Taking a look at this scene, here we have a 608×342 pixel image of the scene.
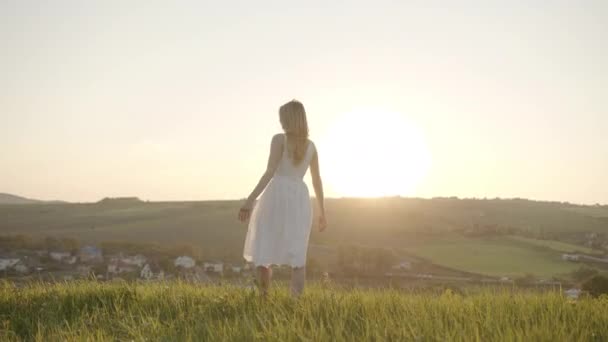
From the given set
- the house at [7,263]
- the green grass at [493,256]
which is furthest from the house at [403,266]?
the house at [7,263]

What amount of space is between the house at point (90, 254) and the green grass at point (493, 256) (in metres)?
25.8

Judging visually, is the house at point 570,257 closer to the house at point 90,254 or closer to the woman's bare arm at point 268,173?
the house at point 90,254

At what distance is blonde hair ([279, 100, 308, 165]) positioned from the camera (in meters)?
6.71

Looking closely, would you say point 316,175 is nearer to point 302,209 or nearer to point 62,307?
point 302,209

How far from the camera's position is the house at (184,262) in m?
45.8

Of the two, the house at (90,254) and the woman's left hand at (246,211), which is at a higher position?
the woman's left hand at (246,211)

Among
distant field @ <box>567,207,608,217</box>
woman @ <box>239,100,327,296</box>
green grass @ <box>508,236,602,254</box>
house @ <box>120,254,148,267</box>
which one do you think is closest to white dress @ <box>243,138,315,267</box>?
woman @ <box>239,100,327,296</box>

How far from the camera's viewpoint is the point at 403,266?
4709 cm

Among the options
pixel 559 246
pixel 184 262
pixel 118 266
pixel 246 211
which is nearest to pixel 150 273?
pixel 246 211

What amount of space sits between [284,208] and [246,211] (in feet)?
1.36

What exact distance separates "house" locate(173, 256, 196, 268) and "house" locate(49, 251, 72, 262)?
8.66 metres

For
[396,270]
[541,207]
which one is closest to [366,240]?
[396,270]

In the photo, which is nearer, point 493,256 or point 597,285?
point 597,285

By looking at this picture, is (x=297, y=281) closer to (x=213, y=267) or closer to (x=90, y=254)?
(x=213, y=267)
